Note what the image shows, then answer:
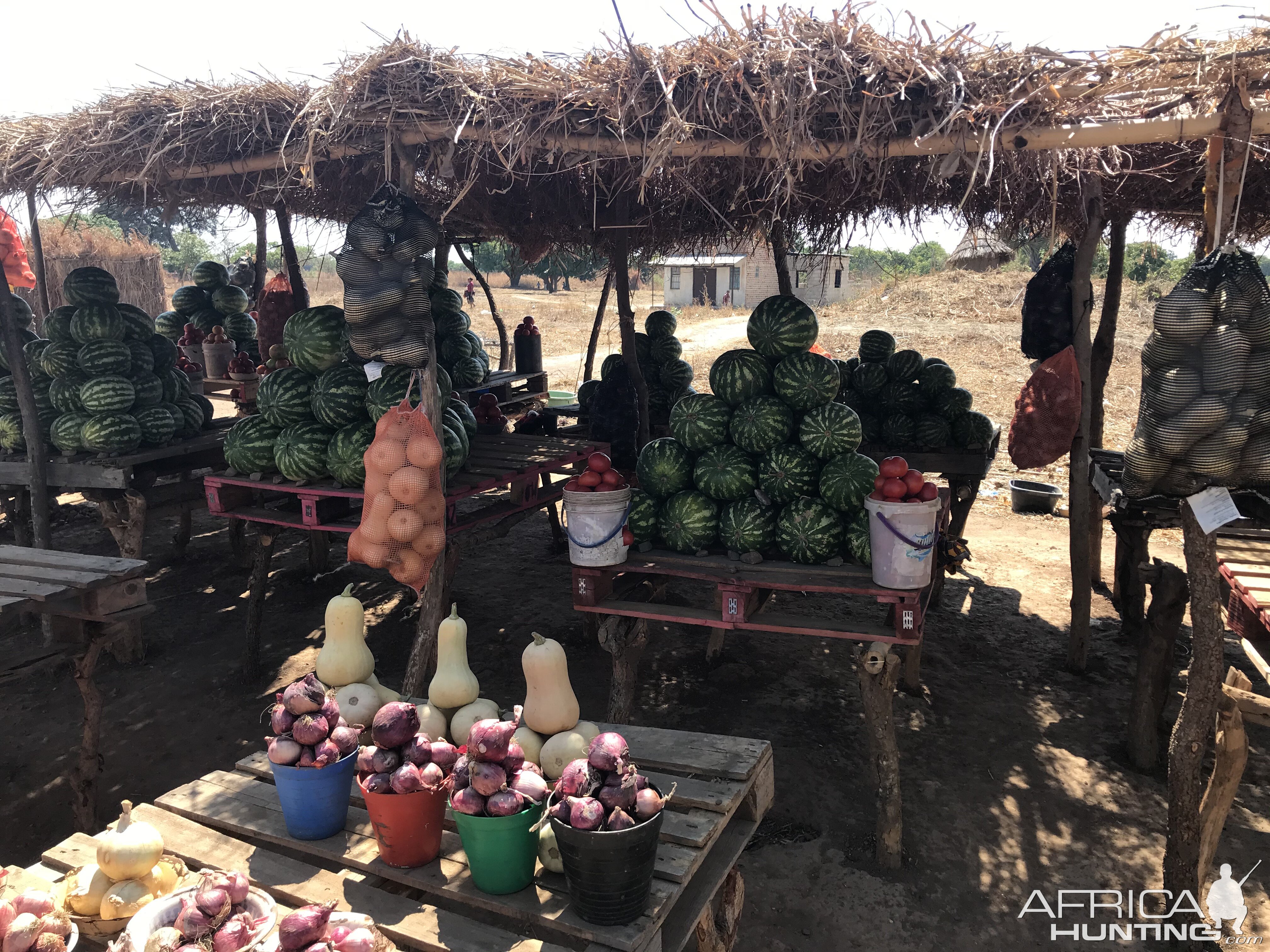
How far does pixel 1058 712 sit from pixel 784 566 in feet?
8.93

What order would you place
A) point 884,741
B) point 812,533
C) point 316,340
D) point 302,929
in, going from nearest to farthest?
point 302,929
point 884,741
point 812,533
point 316,340

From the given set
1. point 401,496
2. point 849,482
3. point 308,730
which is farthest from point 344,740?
point 849,482

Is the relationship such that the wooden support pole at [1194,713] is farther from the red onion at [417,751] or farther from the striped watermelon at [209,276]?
the striped watermelon at [209,276]

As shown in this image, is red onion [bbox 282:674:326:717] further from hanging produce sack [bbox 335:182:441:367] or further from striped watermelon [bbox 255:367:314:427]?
striped watermelon [bbox 255:367:314:427]

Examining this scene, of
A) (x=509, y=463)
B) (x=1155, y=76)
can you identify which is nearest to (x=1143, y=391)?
(x=1155, y=76)

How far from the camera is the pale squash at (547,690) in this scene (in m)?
3.08

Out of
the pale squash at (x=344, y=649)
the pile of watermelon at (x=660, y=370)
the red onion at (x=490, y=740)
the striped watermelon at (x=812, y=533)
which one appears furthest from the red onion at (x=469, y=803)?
the pile of watermelon at (x=660, y=370)

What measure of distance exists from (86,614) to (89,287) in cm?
380

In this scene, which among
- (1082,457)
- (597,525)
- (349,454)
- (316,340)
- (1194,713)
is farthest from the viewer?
Result: (1082,457)

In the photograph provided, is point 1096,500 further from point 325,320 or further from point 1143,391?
point 325,320

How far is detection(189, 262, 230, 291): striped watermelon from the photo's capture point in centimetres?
1138

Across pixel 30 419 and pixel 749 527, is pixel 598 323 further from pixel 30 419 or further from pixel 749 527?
pixel 749 527

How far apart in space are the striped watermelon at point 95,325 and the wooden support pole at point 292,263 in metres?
2.44

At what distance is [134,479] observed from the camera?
684 cm
